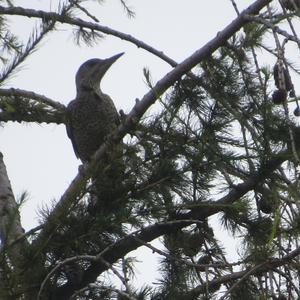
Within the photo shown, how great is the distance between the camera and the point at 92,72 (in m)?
7.32

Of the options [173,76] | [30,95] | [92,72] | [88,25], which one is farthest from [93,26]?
[173,76]

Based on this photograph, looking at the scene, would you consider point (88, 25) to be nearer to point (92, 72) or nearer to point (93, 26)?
point (93, 26)

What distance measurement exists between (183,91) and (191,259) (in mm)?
936

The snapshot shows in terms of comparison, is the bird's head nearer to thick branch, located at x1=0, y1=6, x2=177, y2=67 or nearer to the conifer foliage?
thick branch, located at x1=0, y1=6, x2=177, y2=67

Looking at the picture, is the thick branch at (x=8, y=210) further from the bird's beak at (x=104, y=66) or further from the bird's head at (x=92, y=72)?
the bird's beak at (x=104, y=66)

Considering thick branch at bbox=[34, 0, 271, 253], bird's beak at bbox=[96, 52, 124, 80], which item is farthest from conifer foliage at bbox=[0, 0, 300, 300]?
bird's beak at bbox=[96, 52, 124, 80]

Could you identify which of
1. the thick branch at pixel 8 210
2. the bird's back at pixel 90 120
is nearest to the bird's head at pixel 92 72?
the bird's back at pixel 90 120

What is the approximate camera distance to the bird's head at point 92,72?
23.7ft

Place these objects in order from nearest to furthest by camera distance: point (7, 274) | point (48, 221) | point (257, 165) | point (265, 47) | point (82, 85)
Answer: point (7, 274) → point (48, 221) → point (257, 165) → point (265, 47) → point (82, 85)

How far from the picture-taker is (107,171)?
364cm

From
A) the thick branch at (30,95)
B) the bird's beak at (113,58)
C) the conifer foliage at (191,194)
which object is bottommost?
the conifer foliage at (191,194)

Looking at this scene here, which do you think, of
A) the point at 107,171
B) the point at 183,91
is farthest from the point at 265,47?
the point at 107,171

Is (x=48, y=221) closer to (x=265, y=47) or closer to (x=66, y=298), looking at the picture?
(x=66, y=298)

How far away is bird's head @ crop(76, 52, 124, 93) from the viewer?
23.7ft
